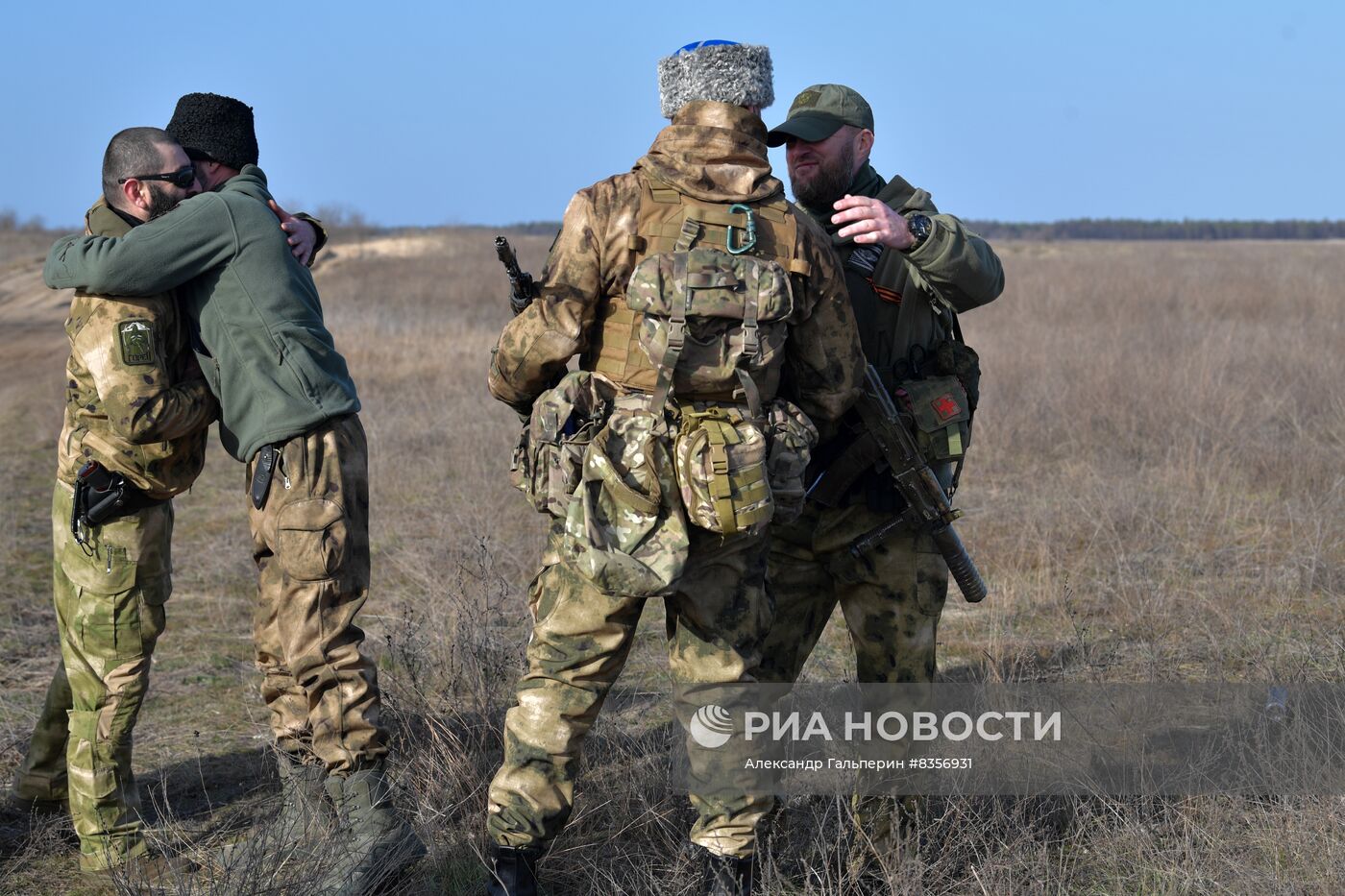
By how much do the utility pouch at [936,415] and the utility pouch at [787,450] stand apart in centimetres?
55

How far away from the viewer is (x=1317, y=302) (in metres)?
15.6

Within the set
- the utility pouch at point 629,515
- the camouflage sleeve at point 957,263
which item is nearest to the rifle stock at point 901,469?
the camouflage sleeve at point 957,263

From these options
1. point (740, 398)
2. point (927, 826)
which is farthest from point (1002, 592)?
point (740, 398)

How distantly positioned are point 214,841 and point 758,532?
2000mm

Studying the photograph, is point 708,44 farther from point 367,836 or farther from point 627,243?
point 367,836

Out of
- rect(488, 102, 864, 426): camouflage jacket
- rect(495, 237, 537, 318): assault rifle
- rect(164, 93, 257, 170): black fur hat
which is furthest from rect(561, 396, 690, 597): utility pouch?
rect(164, 93, 257, 170): black fur hat

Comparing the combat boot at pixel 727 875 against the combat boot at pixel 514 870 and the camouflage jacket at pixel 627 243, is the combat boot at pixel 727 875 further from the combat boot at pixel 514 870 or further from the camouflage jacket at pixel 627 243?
the camouflage jacket at pixel 627 243

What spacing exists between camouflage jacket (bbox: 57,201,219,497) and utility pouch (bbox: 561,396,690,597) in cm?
129

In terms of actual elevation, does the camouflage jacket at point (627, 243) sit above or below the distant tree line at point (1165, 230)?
above

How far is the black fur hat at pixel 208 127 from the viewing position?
3.55m

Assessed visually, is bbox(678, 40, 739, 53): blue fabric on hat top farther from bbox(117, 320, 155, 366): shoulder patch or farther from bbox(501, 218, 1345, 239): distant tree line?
bbox(501, 218, 1345, 239): distant tree line

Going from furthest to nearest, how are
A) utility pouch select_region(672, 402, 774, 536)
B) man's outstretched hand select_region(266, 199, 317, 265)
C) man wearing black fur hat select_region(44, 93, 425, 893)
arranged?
man's outstretched hand select_region(266, 199, 317, 265) → man wearing black fur hat select_region(44, 93, 425, 893) → utility pouch select_region(672, 402, 774, 536)

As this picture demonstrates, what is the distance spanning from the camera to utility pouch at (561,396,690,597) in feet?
9.04

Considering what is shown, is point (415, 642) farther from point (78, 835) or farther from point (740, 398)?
point (740, 398)
